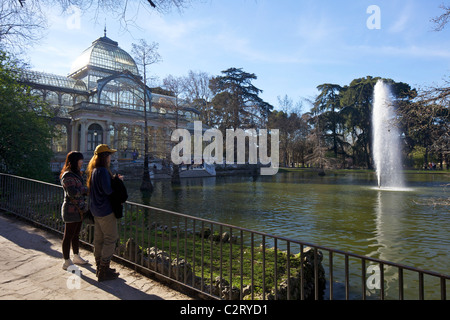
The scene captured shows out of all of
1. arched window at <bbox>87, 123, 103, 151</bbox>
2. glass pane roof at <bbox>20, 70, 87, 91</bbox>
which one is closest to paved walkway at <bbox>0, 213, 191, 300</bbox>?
arched window at <bbox>87, 123, 103, 151</bbox>

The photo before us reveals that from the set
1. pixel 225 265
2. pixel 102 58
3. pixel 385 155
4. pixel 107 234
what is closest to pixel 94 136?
pixel 102 58

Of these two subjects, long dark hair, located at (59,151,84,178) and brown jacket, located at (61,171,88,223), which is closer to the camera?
brown jacket, located at (61,171,88,223)

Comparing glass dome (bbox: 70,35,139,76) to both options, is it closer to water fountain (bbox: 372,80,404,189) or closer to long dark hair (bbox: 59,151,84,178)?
water fountain (bbox: 372,80,404,189)

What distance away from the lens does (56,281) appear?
399 centimetres

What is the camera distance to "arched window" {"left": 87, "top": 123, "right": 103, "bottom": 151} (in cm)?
3884

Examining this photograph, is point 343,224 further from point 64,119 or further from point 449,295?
point 64,119

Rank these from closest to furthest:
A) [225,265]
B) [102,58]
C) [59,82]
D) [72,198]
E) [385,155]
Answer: [72,198]
[225,265]
[385,155]
[59,82]
[102,58]

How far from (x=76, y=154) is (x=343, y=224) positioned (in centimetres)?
850

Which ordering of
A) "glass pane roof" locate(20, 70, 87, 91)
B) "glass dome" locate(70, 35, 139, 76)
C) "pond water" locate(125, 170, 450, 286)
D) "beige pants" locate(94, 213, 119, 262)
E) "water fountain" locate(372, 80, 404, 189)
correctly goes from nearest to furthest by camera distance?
→ "beige pants" locate(94, 213, 119, 262), "pond water" locate(125, 170, 450, 286), "water fountain" locate(372, 80, 404, 189), "glass pane roof" locate(20, 70, 87, 91), "glass dome" locate(70, 35, 139, 76)

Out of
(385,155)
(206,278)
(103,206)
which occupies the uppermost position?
(385,155)

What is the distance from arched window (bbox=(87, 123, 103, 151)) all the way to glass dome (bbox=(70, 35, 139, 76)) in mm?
9140

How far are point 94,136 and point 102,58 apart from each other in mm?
12571

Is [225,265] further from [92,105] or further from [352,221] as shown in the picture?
[92,105]
